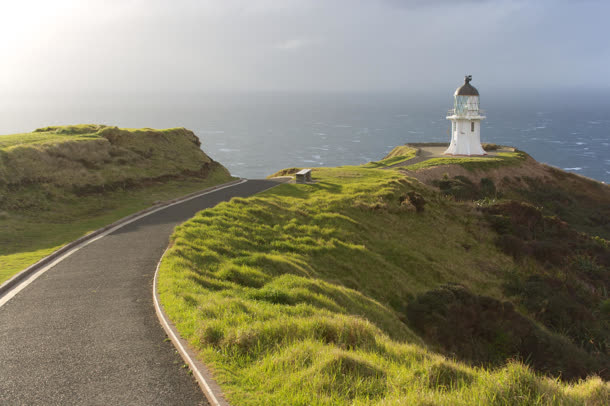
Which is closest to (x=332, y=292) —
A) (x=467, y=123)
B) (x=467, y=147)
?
(x=467, y=147)

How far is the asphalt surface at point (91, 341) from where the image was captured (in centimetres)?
632

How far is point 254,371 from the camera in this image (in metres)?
6.32

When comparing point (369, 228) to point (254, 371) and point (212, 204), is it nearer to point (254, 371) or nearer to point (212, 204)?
point (212, 204)

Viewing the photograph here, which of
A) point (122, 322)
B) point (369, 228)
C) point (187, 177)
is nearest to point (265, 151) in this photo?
point (187, 177)

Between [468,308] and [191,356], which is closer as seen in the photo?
[191,356]

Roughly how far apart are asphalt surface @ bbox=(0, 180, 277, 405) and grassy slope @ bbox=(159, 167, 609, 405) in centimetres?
63

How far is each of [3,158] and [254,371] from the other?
20561 mm

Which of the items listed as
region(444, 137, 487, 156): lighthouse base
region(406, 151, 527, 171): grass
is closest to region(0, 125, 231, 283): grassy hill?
region(406, 151, 527, 171): grass

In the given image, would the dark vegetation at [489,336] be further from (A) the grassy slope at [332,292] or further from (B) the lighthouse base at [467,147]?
(B) the lighthouse base at [467,147]

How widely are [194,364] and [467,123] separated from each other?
161 feet

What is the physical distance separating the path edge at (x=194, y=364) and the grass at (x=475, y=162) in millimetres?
33638

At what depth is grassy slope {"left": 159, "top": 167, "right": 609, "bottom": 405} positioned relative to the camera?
227 inches

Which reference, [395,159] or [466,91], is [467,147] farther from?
[395,159]

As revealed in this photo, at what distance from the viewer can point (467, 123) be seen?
49469 mm
